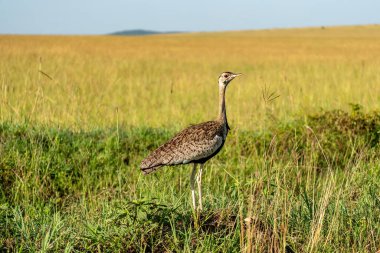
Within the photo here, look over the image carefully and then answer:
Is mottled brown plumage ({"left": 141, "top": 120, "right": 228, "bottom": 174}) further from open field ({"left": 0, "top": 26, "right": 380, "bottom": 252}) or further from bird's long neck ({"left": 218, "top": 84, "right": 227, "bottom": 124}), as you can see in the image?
open field ({"left": 0, "top": 26, "right": 380, "bottom": 252})

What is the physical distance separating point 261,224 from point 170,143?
1218 mm

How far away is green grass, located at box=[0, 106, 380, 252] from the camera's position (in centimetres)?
462

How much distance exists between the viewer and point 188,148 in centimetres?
559

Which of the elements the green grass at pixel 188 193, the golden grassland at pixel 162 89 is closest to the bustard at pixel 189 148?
the green grass at pixel 188 193

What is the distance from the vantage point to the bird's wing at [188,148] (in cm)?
552

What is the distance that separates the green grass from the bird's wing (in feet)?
1.01

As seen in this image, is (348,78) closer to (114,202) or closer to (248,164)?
(248,164)

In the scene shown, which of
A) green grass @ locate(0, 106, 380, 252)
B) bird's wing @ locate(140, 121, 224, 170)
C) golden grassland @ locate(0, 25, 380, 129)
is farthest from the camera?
golden grassland @ locate(0, 25, 380, 129)

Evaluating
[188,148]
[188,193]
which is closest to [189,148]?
[188,148]

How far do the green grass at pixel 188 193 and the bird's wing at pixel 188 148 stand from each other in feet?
1.01

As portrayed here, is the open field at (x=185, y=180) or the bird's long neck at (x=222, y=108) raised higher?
the bird's long neck at (x=222, y=108)

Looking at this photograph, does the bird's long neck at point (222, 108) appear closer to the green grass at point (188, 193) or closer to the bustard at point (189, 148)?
the bustard at point (189, 148)

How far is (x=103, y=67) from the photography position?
850 inches

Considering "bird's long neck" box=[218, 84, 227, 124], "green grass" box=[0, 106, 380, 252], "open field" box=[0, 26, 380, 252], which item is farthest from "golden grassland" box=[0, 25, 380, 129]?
"bird's long neck" box=[218, 84, 227, 124]
